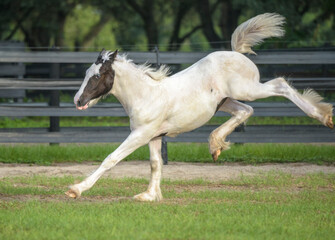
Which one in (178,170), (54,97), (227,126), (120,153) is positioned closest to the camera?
(120,153)

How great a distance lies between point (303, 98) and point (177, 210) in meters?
2.24

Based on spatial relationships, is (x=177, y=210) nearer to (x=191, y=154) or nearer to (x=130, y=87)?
(x=130, y=87)

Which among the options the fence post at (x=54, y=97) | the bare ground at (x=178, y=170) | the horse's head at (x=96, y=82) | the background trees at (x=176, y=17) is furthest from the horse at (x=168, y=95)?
the background trees at (x=176, y=17)

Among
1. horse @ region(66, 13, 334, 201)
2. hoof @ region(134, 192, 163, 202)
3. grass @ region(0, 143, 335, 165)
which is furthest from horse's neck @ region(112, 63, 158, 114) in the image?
grass @ region(0, 143, 335, 165)

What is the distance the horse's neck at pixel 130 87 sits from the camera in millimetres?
7434

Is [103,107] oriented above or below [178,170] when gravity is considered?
above

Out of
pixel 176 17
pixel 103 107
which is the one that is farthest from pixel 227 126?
pixel 176 17

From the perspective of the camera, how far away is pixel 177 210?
6766 millimetres

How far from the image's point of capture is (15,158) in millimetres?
11156

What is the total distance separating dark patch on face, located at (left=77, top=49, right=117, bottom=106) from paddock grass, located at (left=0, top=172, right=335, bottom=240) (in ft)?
3.97

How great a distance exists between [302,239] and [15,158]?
674 centimetres

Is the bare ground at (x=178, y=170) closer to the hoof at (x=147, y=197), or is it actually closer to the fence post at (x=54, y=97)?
the fence post at (x=54, y=97)

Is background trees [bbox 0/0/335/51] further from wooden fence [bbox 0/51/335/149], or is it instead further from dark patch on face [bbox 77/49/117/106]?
dark patch on face [bbox 77/49/117/106]

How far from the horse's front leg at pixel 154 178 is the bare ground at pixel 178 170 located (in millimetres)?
1718
